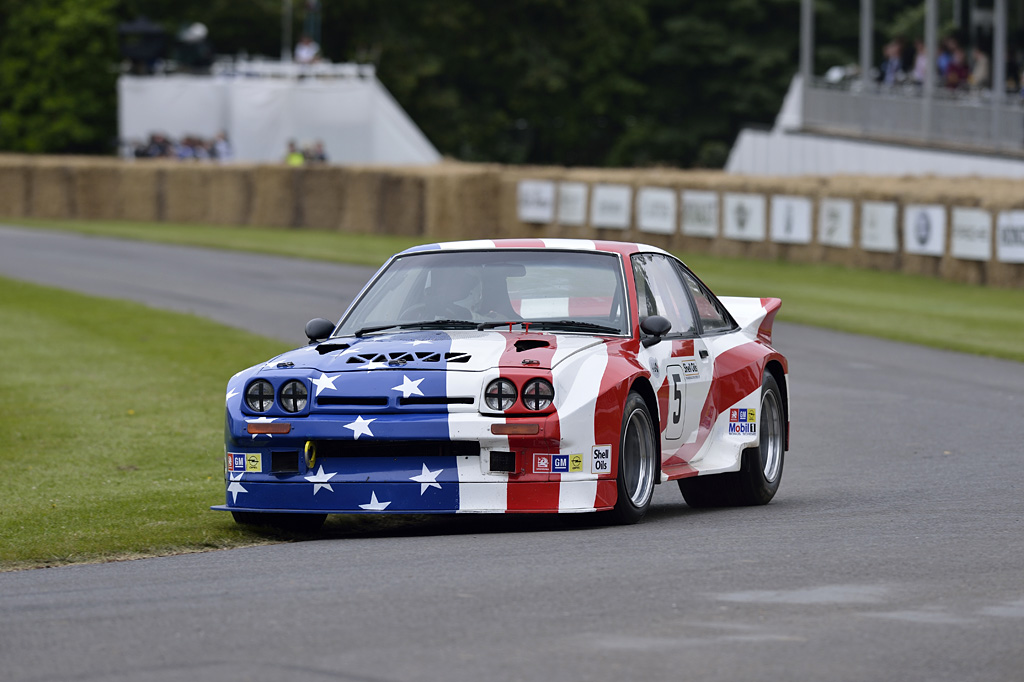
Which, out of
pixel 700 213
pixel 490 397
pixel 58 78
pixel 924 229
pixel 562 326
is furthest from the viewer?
pixel 58 78

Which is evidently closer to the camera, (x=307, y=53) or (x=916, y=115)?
(x=916, y=115)

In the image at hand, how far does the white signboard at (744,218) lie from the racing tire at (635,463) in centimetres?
2767

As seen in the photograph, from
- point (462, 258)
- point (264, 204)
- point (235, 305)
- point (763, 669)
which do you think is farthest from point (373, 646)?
point (264, 204)

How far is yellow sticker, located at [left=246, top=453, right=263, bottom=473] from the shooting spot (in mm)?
8562

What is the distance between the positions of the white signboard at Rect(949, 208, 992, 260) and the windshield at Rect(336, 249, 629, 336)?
2144 cm

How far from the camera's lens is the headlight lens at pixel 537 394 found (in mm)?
8312

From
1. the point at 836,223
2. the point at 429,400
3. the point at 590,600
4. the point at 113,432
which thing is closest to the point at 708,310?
the point at 429,400

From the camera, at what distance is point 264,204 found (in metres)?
47.5

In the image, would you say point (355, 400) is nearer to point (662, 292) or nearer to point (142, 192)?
point (662, 292)

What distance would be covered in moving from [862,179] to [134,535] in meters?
26.9

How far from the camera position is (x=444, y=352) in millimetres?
8586

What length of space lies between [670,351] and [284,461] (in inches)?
84.7

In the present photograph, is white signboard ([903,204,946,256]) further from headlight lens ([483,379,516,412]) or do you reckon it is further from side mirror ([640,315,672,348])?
headlight lens ([483,379,516,412])

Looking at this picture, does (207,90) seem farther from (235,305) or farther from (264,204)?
(235,305)
